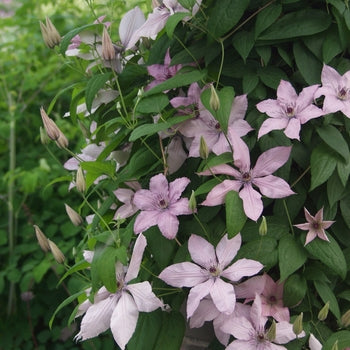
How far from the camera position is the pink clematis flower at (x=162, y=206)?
2.36 ft

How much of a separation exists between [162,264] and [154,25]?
35 cm

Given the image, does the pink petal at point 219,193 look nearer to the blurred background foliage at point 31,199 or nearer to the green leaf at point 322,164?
the green leaf at point 322,164

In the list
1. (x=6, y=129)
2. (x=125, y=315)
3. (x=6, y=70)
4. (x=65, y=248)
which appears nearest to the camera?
(x=125, y=315)

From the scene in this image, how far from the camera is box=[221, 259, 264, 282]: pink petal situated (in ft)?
2.25

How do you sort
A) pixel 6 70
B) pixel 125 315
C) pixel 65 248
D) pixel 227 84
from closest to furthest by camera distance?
1. pixel 125 315
2. pixel 227 84
3. pixel 65 248
4. pixel 6 70

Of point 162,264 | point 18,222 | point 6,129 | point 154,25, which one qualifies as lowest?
point 18,222

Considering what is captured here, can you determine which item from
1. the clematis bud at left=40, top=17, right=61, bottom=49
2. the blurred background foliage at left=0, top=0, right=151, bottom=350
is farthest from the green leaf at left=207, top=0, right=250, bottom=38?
the blurred background foliage at left=0, top=0, right=151, bottom=350

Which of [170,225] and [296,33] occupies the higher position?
[296,33]

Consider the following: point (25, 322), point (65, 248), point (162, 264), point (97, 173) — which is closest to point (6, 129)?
Result: point (65, 248)

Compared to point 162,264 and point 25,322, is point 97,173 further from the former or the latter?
point 25,322

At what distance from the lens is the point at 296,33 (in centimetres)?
75

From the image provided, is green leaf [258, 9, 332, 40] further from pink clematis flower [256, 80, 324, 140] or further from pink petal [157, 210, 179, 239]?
pink petal [157, 210, 179, 239]

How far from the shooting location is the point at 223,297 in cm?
68

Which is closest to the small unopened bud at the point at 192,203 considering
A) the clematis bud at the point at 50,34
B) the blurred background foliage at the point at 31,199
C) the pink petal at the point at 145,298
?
the pink petal at the point at 145,298
